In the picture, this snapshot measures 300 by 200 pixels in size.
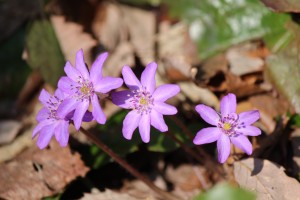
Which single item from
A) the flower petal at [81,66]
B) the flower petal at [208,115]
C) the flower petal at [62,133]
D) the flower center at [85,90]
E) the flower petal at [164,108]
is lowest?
the flower petal at [208,115]

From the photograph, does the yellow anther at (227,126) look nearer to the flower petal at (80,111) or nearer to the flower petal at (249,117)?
the flower petal at (249,117)

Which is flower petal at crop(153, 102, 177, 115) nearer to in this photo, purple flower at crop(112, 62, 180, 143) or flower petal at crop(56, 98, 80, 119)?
purple flower at crop(112, 62, 180, 143)

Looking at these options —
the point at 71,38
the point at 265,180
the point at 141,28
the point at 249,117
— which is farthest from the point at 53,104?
the point at 141,28

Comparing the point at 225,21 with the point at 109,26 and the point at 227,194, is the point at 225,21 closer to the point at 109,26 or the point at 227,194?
the point at 109,26

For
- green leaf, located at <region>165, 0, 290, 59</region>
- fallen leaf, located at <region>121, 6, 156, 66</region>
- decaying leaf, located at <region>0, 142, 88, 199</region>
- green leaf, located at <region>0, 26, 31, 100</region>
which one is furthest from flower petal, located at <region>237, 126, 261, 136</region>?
green leaf, located at <region>0, 26, 31, 100</region>

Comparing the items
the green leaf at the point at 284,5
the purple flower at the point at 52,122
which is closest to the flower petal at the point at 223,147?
the purple flower at the point at 52,122

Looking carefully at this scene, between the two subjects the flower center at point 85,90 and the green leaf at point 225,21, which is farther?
the green leaf at point 225,21
